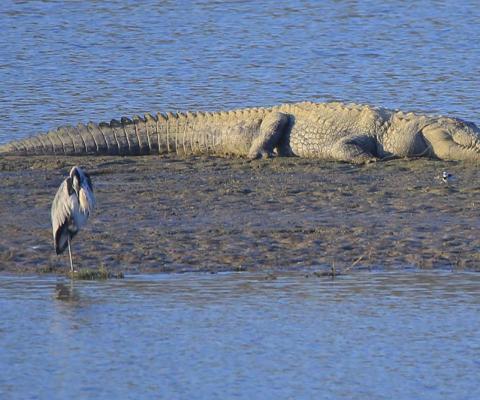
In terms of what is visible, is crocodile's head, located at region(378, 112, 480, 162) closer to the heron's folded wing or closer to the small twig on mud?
the small twig on mud

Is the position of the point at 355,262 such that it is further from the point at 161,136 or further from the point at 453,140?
the point at 161,136

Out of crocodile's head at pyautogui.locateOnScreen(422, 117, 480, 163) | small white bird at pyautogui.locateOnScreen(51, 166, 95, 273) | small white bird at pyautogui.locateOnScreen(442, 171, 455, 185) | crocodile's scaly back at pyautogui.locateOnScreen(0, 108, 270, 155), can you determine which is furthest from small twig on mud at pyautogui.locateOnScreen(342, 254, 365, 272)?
crocodile's scaly back at pyautogui.locateOnScreen(0, 108, 270, 155)

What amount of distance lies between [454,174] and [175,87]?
20.0ft

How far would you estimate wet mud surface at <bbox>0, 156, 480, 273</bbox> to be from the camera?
28.6 feet

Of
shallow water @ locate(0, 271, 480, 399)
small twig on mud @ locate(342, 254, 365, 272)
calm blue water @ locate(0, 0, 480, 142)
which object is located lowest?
calm blue water @ locate(0, 0, 480, 142)

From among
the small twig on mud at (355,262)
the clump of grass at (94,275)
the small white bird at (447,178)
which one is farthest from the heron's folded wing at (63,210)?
the small white bird at (447,178)

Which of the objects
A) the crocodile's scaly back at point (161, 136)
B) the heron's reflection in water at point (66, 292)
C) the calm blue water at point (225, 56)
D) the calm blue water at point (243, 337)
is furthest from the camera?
the calm blue water at point (225, 56)

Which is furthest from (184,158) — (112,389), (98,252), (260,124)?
(112,389)

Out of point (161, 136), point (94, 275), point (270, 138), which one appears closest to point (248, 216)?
point (94, 275)

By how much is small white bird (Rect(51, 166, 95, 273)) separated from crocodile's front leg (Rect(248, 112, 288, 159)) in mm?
4051

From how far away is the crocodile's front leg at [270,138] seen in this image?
12.5m

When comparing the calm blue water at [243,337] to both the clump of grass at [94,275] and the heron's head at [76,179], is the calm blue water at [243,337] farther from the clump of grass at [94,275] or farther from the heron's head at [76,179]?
the heron's head at [76,179]

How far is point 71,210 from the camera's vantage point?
8398 mm

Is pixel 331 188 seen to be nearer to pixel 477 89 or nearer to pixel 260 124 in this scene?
pixel 260 124
